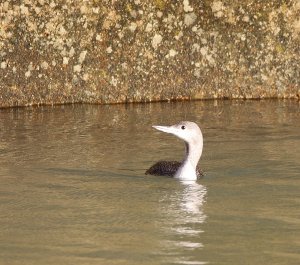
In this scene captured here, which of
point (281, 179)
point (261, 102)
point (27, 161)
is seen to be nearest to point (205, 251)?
point (281, 179)

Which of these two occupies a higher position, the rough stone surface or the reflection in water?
the rough stone surface

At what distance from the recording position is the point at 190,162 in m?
11.5

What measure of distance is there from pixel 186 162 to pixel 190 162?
0.13 ft

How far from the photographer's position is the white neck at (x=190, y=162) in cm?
1138

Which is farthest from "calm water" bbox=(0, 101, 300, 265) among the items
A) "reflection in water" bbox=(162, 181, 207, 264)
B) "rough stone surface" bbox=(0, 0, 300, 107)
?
"rough stone surface" bbox=(0, 0, 300, 107)

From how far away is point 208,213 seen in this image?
9602 millimetres

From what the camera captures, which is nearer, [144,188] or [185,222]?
[185,222]

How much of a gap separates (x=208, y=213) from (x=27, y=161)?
291cm

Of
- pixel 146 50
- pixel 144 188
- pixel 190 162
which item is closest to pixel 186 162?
pixel 190 162

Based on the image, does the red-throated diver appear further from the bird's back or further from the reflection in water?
the reflection in water

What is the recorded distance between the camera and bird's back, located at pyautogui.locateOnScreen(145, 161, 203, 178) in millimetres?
11294

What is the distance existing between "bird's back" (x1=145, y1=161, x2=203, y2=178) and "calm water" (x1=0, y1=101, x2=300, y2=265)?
0.09m

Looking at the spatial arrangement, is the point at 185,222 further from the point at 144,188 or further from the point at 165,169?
the point at 165,169

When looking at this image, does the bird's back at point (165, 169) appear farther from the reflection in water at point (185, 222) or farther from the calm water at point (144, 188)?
the reflection in water at point (185, 222)
